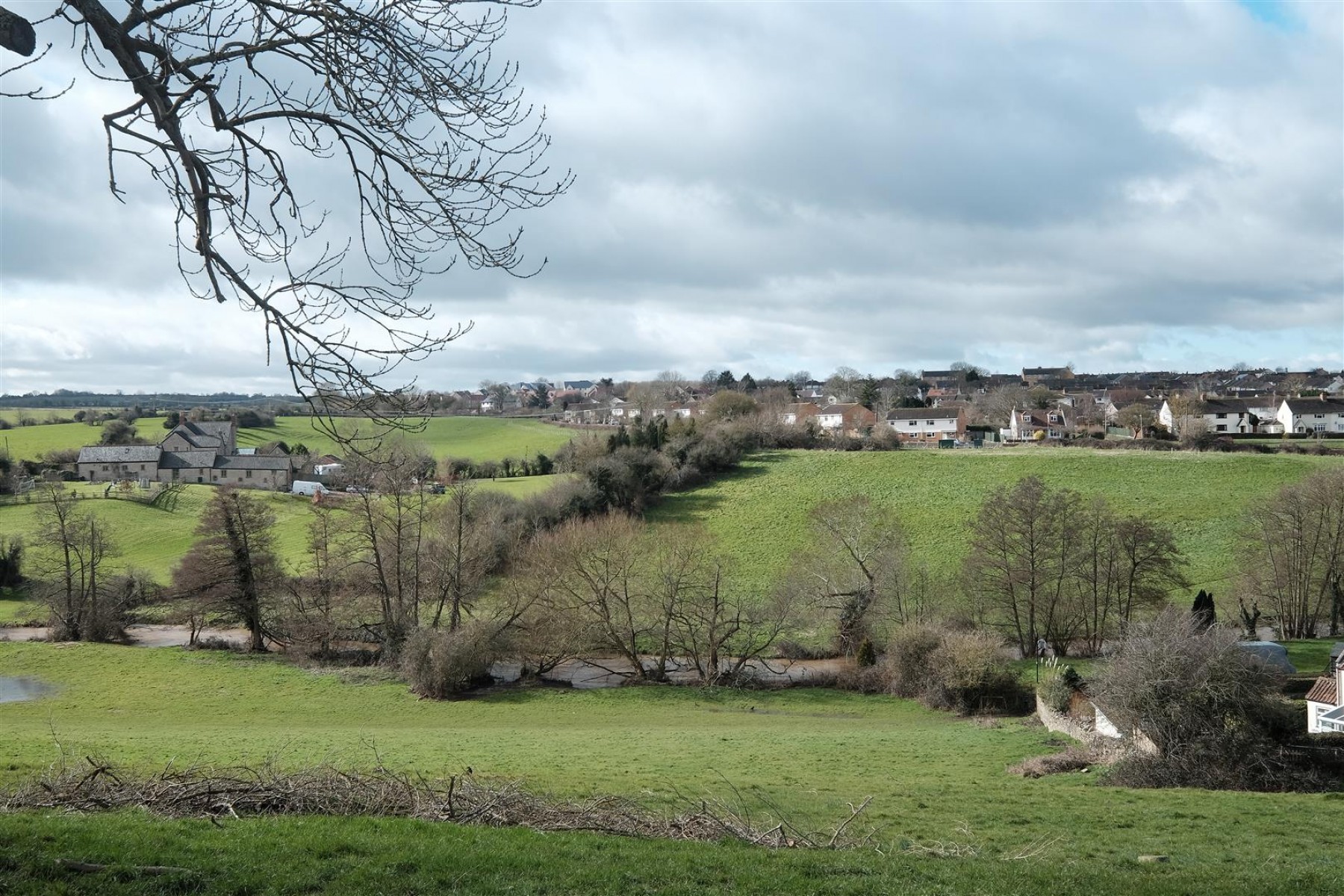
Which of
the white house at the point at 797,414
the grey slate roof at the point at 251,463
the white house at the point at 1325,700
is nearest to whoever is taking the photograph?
the white house at the point at 1325,700

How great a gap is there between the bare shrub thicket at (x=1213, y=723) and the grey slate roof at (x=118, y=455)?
72990mm

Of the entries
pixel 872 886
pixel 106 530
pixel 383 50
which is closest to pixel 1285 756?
pixel 872 886

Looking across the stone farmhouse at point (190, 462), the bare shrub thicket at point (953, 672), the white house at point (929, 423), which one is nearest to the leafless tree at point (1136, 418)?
the white house at point (929, 423)

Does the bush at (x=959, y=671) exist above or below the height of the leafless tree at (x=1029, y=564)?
below

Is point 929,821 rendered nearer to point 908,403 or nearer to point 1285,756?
point 1285,756

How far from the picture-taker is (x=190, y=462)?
74438mm

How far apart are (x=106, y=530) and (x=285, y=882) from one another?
45.0m

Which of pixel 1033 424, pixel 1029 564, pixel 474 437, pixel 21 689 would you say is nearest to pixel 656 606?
pixel 1029 564

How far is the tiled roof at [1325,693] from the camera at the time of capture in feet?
78.4

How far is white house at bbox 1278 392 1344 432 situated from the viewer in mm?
89438

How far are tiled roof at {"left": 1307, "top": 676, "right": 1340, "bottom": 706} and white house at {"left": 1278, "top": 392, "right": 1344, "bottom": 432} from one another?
254 ft

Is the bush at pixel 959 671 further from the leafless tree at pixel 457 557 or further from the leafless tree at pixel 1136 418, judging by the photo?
the leafless tree at pixel 1136 418

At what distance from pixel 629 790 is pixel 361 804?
4638 millimetres

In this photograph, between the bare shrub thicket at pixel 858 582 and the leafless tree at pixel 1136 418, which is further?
the leafless tree at pixel 1136 418
